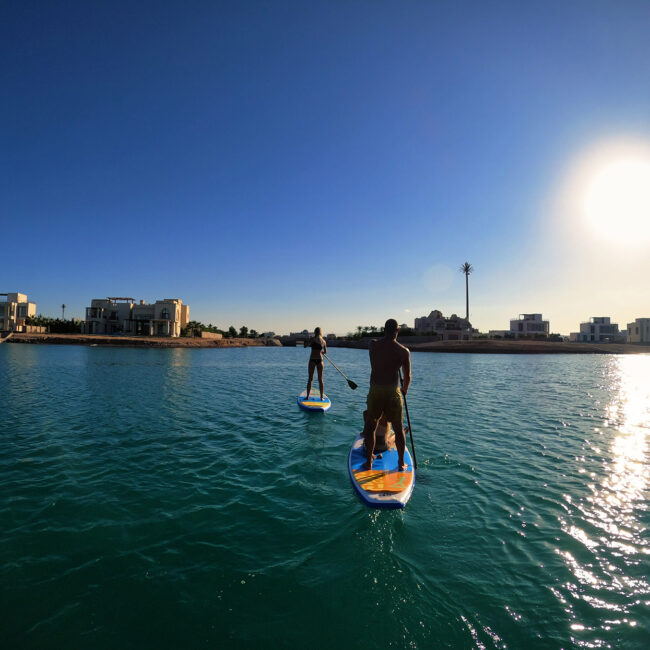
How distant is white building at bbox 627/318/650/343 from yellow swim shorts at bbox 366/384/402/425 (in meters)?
129

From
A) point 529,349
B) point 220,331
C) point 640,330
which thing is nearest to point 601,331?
point 640,330

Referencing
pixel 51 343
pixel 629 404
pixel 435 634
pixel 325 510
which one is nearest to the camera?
pixel 435 634

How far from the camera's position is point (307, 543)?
4.39 meters

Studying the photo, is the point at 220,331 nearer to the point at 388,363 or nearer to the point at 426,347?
the point at 426,347

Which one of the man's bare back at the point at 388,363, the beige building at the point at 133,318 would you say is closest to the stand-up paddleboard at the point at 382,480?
the man's bare back at the point at 388,363

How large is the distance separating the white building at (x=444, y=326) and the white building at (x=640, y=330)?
4797 cm

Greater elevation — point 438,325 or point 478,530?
point 438,325

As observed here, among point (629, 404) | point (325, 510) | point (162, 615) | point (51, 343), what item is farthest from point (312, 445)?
point (51, 343)

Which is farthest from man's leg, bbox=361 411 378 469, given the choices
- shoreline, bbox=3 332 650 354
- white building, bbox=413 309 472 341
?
white building, bbox=413 309 472 341

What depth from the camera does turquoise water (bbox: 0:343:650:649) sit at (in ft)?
10.2

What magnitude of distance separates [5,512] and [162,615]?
378 centimetres

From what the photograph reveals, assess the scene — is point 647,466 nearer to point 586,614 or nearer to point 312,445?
point 586,614

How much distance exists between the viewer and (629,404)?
51.3 ft

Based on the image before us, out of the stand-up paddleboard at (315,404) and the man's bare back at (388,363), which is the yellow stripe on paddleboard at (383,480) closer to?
the man's bare back at (388,363)
